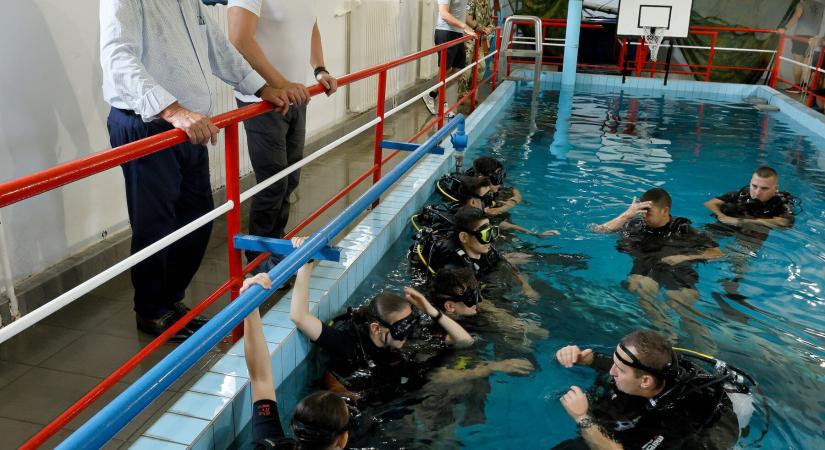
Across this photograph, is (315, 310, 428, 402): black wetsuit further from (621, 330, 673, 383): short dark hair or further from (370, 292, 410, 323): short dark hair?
(621, 330, 673, 383): short dark hair

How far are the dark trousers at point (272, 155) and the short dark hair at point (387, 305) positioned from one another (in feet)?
3.28

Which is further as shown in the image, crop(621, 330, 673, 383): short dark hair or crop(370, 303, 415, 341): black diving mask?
crop(370, 303, 415, 341): black diving mask

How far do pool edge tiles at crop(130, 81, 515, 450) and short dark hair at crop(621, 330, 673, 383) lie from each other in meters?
1.64

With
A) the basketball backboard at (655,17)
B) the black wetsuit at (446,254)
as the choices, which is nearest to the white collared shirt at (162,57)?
the black wetsuit at (446,254)

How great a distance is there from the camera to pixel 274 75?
358cm

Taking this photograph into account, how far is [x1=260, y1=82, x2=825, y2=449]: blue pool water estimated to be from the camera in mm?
3428

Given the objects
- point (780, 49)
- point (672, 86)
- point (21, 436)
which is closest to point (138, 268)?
point (21, 436)

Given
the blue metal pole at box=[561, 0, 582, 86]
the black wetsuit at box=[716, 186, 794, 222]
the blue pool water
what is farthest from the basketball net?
the black wetsuit at box=[716, 186, 794, 222]

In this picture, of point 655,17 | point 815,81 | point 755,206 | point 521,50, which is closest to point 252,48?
point 755,206

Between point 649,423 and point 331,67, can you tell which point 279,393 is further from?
point 331,67

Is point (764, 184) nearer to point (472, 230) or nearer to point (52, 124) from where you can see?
Result: point (472, 230)

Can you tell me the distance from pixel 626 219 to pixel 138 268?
3758mm

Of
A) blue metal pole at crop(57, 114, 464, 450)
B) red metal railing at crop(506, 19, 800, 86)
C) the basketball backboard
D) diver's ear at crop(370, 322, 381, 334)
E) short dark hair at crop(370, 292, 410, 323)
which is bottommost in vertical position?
diver's ear at crop(370, 322, 381, 334)

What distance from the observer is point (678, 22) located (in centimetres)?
1459
